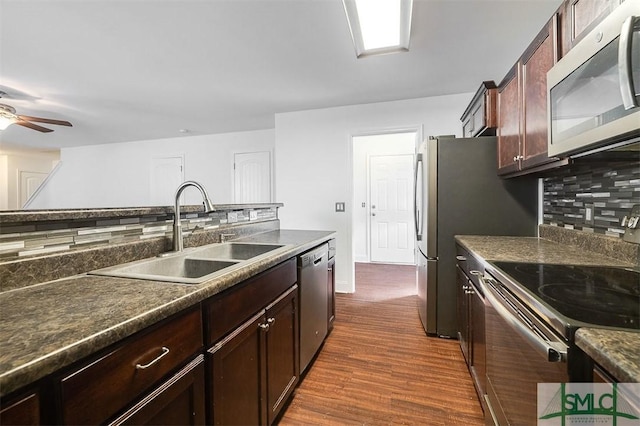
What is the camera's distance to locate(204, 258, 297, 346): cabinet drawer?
3.07 ft

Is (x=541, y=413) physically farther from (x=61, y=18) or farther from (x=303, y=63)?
(x=61, y=18)

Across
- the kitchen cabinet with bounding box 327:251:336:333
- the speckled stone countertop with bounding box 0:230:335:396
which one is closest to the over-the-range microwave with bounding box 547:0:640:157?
the speckled stone countertop with bounding box 0:230:335:396

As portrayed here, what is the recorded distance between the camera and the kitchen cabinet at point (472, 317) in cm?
146

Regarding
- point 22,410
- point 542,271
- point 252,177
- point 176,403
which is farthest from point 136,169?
point 542,271

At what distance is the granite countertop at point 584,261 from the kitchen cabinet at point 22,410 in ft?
3.39

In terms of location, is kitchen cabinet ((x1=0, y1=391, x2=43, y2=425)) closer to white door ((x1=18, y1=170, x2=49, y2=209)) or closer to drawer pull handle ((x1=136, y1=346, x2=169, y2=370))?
drawer pull handle ((x1=136, y1=346, x2=169, y2=370))

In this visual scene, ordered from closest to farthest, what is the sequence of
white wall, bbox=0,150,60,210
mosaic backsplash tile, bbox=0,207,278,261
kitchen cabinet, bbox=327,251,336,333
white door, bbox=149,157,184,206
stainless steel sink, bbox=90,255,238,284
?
mosaic backsplash tile, bbox=0,207,278,261 < stainless steel sink, bbox=90,255,238,284 < kitchen cabinet, bbox=327,251,336,333 < white door, bbox=149,157,184,206 < white wall, bbox=0,150,60,210

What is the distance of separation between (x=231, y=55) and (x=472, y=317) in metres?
2.67

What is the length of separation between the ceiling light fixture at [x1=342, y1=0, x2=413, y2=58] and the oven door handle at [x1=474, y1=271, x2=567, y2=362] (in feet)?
5.65

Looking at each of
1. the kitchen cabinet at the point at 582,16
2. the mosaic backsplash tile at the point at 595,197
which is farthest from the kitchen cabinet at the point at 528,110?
the mosaic backsplash tile at the point at 595,197

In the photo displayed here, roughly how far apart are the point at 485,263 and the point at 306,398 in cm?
125

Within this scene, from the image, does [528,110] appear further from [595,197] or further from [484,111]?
[484,111]

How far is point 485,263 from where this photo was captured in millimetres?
Result: 1362

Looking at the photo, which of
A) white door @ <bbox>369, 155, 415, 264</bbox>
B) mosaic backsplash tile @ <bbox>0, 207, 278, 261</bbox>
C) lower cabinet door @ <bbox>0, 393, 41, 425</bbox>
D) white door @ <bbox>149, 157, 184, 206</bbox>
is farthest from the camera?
white door @ <bbox>149, 157, 184, 206</bbox>
